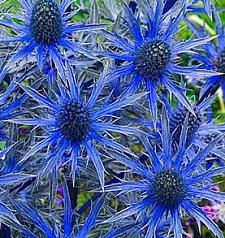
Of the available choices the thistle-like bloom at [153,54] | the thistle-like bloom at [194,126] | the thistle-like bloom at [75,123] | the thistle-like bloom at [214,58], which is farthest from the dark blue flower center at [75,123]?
the thistle-like bloom at [214,58]

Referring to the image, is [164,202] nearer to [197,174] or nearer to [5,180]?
[197,174]

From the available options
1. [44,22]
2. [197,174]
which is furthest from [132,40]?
[197,174]

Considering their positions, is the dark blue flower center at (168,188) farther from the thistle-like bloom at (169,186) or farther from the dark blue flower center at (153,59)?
the dark blue flower center at (153,59)

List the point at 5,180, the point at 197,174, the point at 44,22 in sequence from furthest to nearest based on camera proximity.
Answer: the point at 197,174 → the point at 44,22 → the point at 5,180

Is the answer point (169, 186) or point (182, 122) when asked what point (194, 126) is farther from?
point (169, 186)

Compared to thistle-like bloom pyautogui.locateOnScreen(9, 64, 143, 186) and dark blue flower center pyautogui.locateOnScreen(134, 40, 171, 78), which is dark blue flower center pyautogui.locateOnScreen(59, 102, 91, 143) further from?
dark blue flower center pyautogui.locateOnScreen(134, 40, 171, 78)

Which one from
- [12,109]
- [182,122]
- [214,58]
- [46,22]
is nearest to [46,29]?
[46,22]

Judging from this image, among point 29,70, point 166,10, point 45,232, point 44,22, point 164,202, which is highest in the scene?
point 166,10
